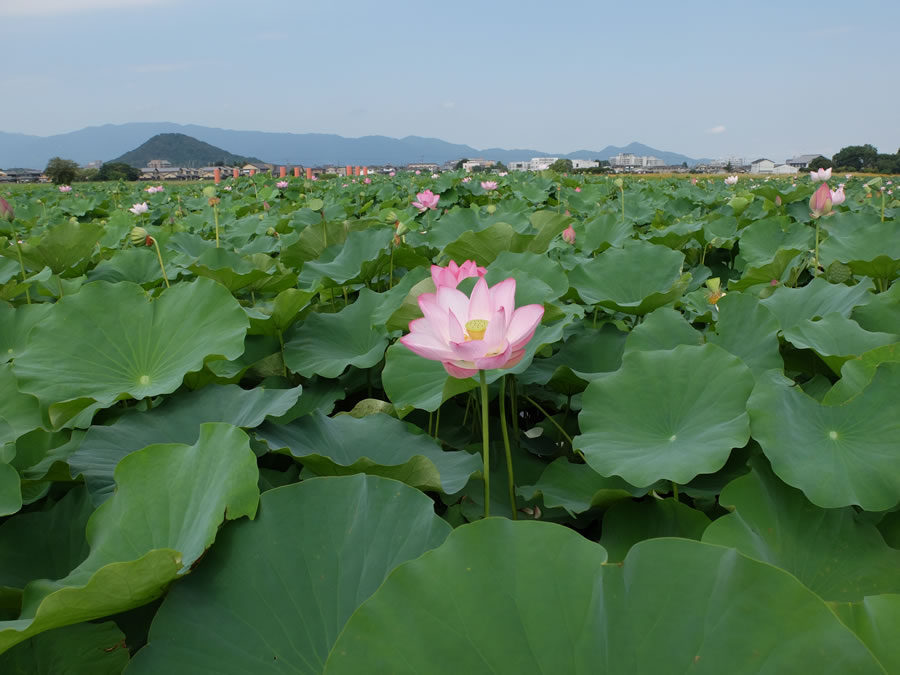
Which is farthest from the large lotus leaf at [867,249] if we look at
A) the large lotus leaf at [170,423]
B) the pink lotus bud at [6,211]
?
the pink lotus bud at [6,211]

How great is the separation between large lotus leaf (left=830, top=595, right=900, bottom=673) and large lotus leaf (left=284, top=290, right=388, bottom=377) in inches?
33.4

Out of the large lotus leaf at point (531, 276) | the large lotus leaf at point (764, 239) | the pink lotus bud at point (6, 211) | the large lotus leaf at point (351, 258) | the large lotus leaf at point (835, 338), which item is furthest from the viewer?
the large lotus leaf at point (764, 239)

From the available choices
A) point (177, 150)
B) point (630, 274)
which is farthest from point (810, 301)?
point (177, 150)

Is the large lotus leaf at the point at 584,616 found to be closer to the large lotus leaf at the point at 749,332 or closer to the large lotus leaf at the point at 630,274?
the large lotus leaf at the point at 749,332

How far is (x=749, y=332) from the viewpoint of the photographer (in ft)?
3.37

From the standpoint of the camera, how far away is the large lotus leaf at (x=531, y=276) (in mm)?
1030

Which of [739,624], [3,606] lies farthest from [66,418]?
[739,624]

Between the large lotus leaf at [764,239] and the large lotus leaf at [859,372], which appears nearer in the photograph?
the large lotus leaf at [859,372]

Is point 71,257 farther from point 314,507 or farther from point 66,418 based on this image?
point 314,507

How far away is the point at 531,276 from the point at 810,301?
57 cm

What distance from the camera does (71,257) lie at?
174cm

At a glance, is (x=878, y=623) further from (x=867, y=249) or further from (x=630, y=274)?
(x=867, y=249)

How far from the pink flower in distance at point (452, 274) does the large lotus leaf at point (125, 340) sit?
1.23ft

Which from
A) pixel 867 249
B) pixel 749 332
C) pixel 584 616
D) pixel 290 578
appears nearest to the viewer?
pixel 584 616
